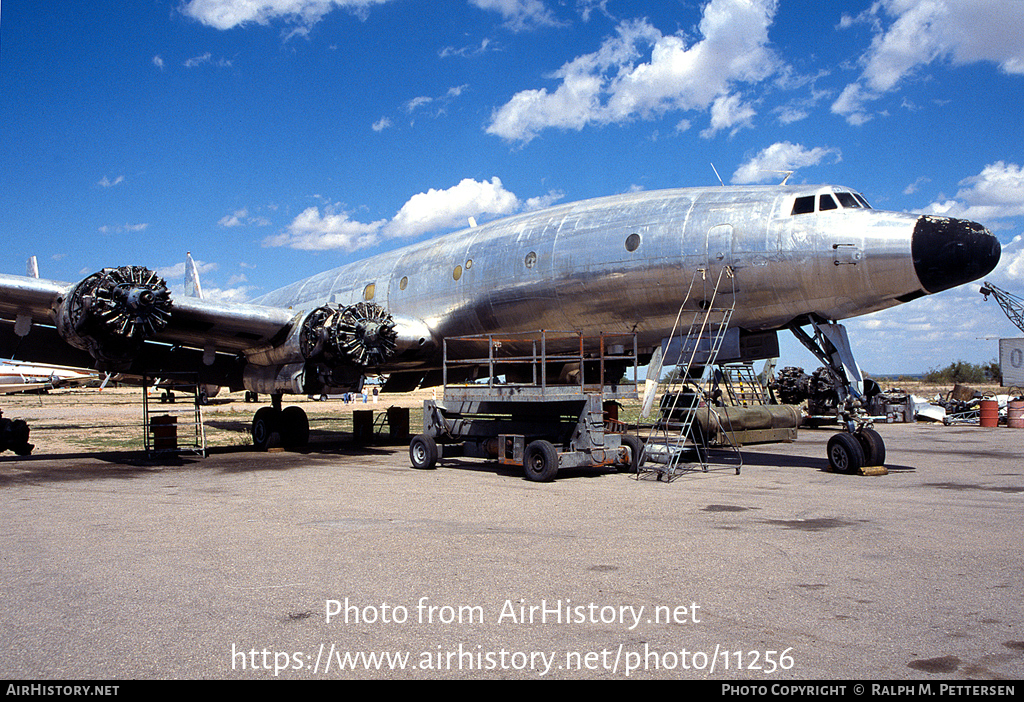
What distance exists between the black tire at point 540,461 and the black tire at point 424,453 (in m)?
2.24

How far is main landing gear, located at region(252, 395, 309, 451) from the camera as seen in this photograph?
18.6m

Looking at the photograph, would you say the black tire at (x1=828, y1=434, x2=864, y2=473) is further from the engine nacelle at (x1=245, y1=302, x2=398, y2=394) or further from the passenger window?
the engine nacelle at (x1=245, y1=302, x2=398, y2=394)

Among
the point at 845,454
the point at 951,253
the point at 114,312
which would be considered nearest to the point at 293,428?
the point at 114,312

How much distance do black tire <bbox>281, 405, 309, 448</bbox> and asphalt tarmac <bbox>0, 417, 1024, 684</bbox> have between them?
25.9ft

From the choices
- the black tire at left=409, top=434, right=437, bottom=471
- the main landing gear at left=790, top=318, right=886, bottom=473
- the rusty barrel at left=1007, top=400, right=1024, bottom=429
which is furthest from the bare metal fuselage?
Answer: the rusty barrel at left=1007, top=400, right=1024, bottom=429

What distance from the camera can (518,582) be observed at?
564 centimetres

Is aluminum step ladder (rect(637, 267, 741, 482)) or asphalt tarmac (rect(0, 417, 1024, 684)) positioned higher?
aluminum step ladder (rect(637, 267, 741, 482))

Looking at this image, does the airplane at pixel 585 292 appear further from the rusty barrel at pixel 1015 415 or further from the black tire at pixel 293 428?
the rusty barrel at pixel 1015 415

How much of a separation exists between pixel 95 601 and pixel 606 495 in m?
6.63

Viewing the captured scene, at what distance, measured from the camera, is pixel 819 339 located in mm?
12422

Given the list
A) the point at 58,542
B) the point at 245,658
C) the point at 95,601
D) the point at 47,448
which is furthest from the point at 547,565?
the point at 47,448

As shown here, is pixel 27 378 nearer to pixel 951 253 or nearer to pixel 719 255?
pixel 719 255

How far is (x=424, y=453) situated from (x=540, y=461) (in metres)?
2.96
